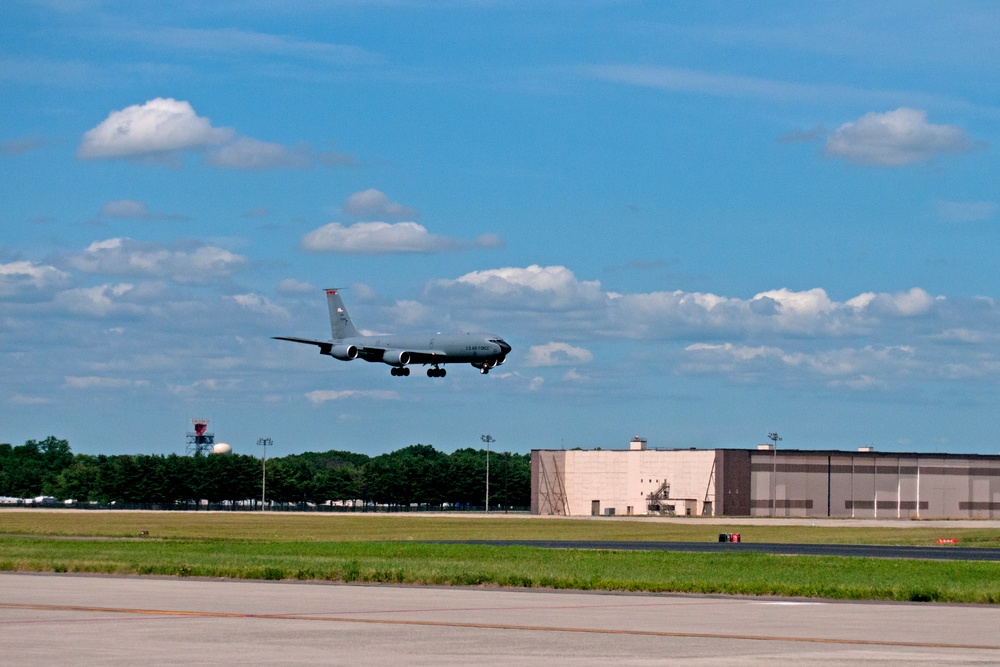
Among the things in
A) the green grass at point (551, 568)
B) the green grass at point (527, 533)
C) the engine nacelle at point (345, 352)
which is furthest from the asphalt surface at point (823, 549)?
the engine nacelle at point (345, 352)

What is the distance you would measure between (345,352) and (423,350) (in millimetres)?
6543

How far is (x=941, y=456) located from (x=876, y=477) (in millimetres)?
9953

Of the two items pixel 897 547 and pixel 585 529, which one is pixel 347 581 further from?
pixel 585 529

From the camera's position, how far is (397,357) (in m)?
110

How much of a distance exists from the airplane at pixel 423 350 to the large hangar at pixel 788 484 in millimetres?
64727

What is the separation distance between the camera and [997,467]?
17825 centimetres

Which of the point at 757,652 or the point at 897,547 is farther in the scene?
the point at 897,547

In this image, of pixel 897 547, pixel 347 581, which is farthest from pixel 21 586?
pixel 897 547

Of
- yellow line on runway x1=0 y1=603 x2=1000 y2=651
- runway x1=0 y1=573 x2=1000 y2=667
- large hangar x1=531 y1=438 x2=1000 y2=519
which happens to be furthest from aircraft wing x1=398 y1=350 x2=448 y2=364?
yellow line on runway x1=0 y1=603 x2=1000 y2=651

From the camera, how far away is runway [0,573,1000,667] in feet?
77.0

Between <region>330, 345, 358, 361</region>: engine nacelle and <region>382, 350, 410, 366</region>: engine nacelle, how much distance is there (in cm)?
240

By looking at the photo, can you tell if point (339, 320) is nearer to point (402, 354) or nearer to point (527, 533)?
point (402, 354)

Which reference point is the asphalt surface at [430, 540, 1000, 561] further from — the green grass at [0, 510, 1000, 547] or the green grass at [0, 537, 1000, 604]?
the green grass at [0, 510, 1000, 547]

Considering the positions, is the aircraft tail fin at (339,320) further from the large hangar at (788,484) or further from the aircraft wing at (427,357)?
the large hangar at (788,484)
